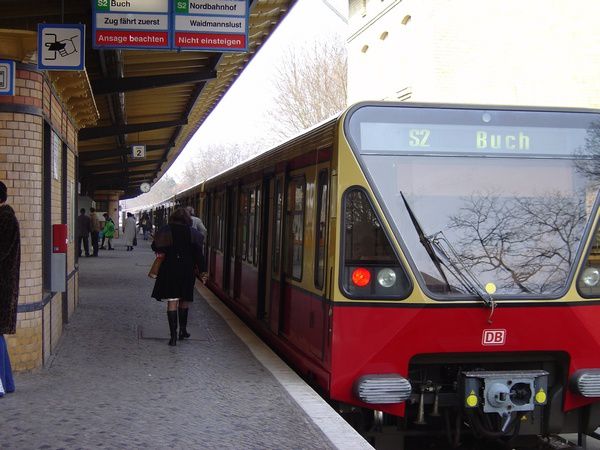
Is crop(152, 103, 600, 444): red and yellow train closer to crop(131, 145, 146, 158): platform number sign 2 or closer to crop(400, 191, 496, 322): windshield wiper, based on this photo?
crop(400, 191, 496, 322): windshield wiper

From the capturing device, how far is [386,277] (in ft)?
20.7

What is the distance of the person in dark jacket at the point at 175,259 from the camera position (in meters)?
9.55

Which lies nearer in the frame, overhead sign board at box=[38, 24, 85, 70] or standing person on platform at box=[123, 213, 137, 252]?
overhead sign board at box=[38, 24, 85, 70]

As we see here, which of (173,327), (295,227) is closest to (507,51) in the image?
(173,327)

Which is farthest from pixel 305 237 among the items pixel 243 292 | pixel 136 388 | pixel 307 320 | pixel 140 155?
pixel 140 155

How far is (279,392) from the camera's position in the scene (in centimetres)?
712

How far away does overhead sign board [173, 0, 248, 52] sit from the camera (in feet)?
33.0

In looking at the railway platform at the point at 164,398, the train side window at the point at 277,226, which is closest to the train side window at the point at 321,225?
the railway platform at the point at 164,398

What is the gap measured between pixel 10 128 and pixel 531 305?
460cm

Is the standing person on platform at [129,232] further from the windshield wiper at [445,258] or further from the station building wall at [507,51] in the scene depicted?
the windshield wiper at [445,258]

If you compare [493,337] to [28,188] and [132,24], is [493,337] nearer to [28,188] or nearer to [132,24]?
[28,188]

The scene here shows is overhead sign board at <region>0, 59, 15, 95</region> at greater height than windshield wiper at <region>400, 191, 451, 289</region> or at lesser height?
greater

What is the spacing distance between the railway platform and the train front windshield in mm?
1548

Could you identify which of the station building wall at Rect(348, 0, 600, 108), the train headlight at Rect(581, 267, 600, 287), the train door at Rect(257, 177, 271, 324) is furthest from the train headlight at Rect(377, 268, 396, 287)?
the station building wall at Rect(348, 0, 600, 108)
